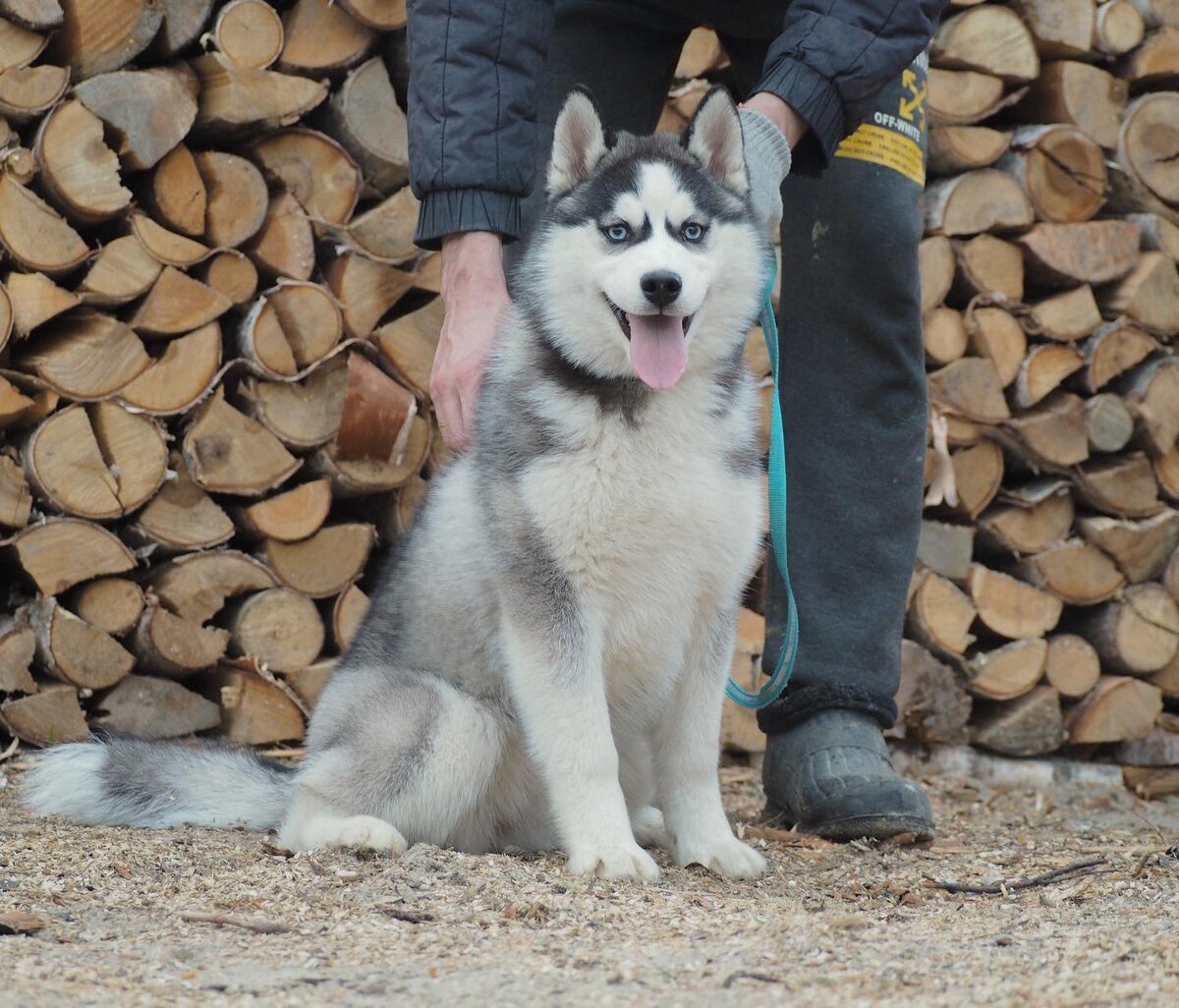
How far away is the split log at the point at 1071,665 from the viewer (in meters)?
4.62

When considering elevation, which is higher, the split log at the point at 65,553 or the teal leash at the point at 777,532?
the teal leash at the point at 777,532

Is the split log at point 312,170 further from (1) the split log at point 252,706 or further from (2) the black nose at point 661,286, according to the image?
Result: (2) the black nose at point 661,286

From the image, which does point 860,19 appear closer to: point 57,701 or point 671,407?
point 671,407

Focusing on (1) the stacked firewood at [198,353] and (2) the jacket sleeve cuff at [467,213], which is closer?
(2) the jacket sleeve cuff at [467,213]

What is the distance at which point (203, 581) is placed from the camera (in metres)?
3.89

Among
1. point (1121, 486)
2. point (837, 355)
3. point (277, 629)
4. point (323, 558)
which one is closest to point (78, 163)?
point (323, 558)

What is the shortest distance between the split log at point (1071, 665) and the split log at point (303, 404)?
2.41 metres

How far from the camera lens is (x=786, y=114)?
2.95 meters

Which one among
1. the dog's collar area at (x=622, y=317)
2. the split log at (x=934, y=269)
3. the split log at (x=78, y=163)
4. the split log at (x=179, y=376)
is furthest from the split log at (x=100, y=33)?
the split log at (x=934, y=269)

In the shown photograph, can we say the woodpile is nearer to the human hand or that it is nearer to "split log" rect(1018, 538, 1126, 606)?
"split log" rect(1018, 538, 1126, 606)

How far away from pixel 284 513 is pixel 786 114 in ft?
5.95

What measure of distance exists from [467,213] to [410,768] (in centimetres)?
115

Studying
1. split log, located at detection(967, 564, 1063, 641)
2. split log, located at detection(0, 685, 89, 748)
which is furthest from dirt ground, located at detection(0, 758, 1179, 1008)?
split log, located at detection(967, 564, 1063, 641)

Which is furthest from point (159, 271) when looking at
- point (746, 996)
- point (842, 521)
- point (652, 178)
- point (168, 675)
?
point (746, 996)
